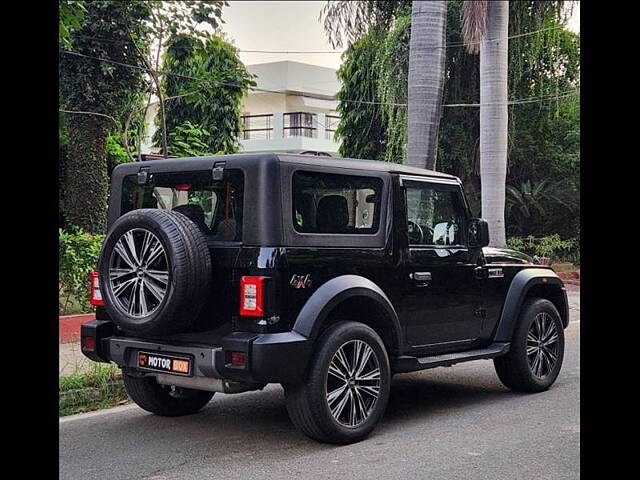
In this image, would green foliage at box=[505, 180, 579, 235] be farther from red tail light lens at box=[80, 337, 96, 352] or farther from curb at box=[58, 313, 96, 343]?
red tail light lens at box=[80, 337, 96, 352]

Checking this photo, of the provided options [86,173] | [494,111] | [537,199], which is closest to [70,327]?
[86,173]

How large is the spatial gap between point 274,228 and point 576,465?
8.50 ft

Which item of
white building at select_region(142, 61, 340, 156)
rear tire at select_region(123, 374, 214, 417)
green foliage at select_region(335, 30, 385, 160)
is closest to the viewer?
rear tire at select_region(123, 374, 214, 417)

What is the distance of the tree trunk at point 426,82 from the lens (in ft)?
48.8

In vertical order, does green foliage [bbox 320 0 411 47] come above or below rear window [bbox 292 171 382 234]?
above

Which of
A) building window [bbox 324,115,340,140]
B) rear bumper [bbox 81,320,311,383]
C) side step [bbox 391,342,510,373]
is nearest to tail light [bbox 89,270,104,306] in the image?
rear bumper [bbox 81,320,311,383]

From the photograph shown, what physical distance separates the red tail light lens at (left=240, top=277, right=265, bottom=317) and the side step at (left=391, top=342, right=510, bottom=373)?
1.47 m

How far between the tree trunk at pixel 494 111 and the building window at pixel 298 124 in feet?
95.5

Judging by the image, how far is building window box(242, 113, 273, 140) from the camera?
48.3 m

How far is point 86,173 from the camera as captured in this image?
18188 millimetres

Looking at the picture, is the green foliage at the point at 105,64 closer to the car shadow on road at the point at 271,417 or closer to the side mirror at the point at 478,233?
the car shadow on road at the point at 271,417

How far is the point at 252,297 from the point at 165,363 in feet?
2.85

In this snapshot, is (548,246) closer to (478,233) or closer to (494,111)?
(494,111)
